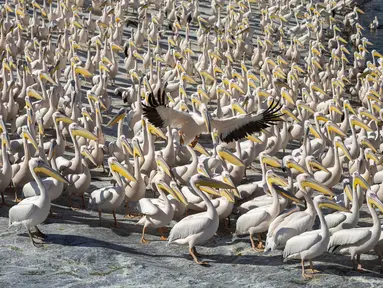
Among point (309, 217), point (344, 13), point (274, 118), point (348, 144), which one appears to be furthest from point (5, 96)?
point (344, 13)

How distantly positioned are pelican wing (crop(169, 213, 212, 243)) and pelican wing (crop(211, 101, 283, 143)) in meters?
3.17

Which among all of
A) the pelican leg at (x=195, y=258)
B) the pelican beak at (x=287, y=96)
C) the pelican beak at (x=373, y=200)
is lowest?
the pelican leg at (x=195, y=258)

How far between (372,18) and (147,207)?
72.4 feet

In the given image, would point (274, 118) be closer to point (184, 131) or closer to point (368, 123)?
point (184, 131)

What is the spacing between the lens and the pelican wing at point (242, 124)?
39.7 feet

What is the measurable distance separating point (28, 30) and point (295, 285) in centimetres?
1392

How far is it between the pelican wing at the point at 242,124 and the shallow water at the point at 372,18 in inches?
562

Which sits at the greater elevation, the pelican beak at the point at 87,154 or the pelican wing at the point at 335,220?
the pelican beak at the point at 87,154

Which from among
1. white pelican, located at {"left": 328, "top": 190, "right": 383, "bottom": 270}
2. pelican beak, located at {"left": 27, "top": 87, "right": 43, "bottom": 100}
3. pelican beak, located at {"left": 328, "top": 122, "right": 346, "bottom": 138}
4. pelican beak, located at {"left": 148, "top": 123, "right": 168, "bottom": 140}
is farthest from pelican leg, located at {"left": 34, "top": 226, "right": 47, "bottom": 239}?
pelican beak, located at {"left": 328, "top": 122, "right": 346, "bottom": 138}

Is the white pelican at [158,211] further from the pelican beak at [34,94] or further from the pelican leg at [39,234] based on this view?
the pelican beak at [34,94]

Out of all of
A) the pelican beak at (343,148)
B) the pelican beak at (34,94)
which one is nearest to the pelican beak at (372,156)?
the pelican beak at (343,148)

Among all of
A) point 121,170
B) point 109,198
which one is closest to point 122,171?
point 121,170

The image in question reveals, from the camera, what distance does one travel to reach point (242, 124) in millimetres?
12391

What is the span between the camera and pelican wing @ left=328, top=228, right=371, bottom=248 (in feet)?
29.5
